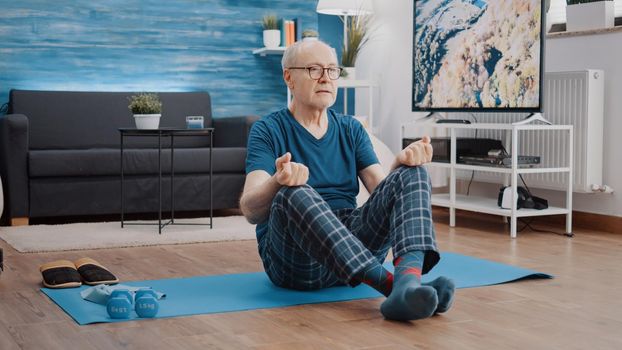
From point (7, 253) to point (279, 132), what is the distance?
1.81m

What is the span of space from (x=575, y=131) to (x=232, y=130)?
87.6 inches

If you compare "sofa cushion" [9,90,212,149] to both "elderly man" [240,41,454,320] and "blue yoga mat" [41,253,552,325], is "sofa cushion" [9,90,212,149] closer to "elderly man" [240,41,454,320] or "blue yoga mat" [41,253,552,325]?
"blue yoga mat" [41,253,552,325]

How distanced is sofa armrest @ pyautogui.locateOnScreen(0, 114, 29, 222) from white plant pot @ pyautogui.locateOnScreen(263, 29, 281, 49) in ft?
6.74

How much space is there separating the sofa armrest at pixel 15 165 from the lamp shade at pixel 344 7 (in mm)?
2388

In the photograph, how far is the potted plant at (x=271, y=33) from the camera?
638 cm

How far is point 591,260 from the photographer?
3.73m

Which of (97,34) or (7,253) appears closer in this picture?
(7,253)

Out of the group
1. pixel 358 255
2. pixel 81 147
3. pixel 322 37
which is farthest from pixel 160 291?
pixel 322 37

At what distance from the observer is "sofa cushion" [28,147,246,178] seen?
5.00m

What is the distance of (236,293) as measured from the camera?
9.54ft

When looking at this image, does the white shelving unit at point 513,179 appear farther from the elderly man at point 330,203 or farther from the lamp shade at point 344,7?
the elderly man at point 330,203

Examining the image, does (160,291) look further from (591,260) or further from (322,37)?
(322,37)

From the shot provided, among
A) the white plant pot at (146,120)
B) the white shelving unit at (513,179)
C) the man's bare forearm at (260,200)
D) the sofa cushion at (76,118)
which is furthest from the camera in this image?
the sofa cushion at (76,118)

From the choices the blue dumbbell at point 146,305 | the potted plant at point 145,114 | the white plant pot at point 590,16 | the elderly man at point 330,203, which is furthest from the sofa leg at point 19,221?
the white plant pot at point 590,16
